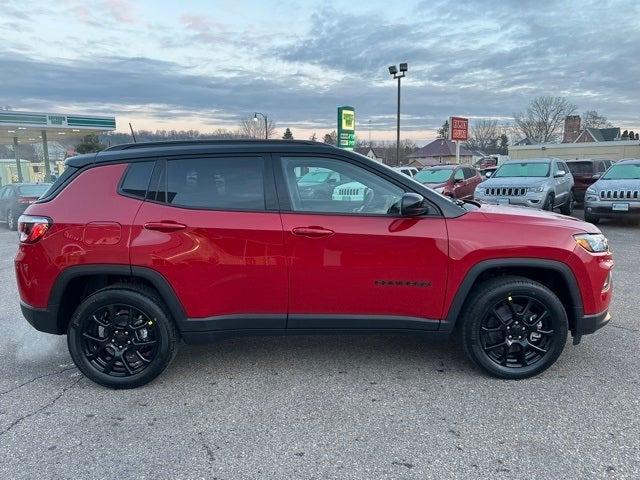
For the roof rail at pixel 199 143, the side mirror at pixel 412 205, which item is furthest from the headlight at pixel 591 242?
the roof rail at pixel 199 143

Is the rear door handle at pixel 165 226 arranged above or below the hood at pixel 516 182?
above

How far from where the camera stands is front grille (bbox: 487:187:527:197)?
1176 centimetres

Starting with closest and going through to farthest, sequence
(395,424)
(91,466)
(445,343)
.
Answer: (91,466), (395,424), (445,343)

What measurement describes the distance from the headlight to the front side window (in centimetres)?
137

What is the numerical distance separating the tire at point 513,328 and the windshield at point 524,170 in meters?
10.1

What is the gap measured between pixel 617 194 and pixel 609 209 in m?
0.38

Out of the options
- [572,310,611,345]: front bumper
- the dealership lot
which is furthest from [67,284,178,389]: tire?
[572,310,611,345]: front bumper

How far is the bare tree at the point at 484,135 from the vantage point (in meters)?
104

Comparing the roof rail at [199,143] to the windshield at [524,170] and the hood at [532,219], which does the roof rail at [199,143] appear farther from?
the windshield at [524,170]

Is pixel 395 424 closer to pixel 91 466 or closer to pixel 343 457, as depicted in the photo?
pixel 343 457

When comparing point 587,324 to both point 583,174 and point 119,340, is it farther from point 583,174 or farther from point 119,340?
point 583,174

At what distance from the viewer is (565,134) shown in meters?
65.9

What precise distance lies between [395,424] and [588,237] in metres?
1.99

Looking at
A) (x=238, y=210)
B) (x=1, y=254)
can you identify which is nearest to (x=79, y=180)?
(x=238, y=210)
